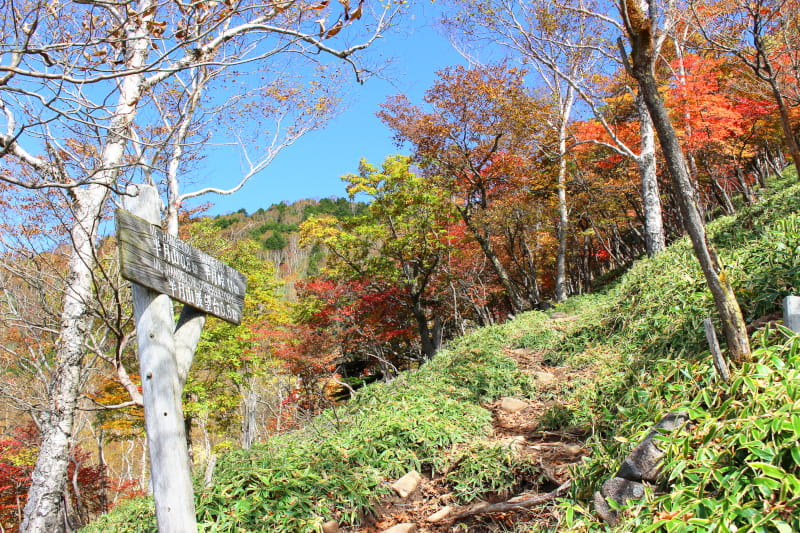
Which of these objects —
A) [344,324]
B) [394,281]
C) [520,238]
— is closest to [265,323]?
[344,324]

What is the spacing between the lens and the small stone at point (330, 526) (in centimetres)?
303

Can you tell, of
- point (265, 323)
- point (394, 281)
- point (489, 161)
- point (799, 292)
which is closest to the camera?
point (799, 292)

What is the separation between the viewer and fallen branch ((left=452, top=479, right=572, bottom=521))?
9.02ft

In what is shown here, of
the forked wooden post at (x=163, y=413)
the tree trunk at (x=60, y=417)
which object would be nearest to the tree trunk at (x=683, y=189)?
the forked wooden post at (x=163, y=413)

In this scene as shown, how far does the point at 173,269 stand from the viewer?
6.52 feet

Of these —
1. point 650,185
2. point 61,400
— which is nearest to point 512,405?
point 61,400

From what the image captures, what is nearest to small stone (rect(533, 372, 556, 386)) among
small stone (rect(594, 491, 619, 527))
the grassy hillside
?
the grassy hillside

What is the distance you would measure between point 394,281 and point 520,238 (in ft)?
13.7

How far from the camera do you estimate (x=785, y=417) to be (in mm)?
1939

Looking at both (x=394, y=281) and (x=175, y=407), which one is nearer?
(x=175, y=407)

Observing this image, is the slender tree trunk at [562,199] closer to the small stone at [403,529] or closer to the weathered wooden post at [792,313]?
the weathered wooden post at [792,313]

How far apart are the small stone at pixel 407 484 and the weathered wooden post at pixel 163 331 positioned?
76.5 inches

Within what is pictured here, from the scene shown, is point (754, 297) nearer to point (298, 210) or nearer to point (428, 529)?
point (428, 529)

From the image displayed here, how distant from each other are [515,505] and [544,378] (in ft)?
8.93
